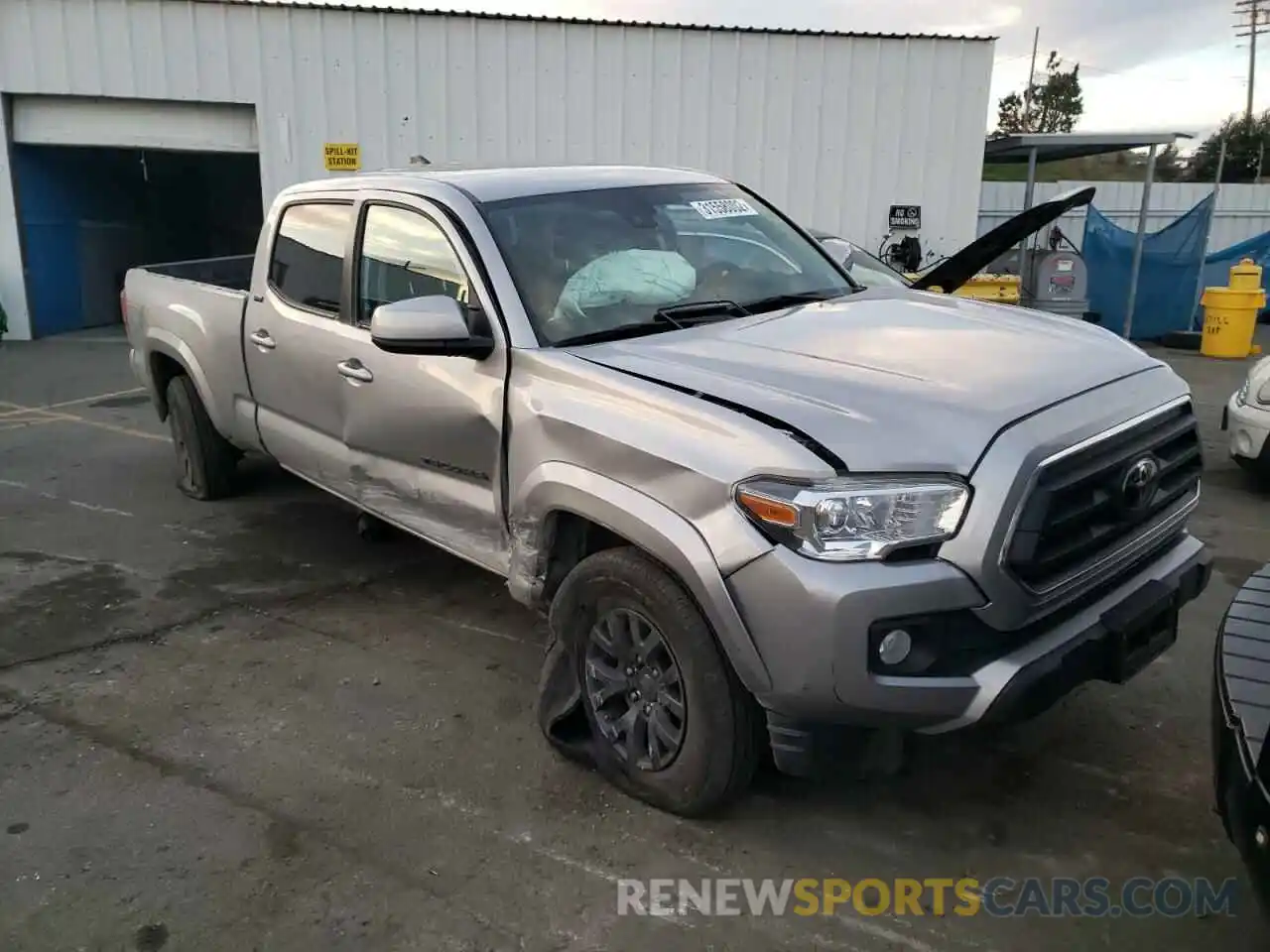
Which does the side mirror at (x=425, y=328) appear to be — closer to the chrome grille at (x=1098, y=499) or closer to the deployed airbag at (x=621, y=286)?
the deployed airbag at (x=621, y=286)

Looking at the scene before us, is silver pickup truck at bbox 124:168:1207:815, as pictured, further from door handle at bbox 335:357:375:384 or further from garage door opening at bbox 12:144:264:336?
garage door opening at bbox 12:144:264:336

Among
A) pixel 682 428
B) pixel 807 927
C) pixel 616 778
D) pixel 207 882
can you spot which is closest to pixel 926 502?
pixel 682 428

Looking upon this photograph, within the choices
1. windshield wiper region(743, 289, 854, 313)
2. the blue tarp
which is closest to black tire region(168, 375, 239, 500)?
windshield wiper region(743, 289, 854, 313)

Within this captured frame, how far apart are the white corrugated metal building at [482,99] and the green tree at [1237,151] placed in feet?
124

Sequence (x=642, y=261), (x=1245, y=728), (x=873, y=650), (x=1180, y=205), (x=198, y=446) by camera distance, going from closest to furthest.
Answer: (x=1245, y=728)
(x=873, y=650)
(x=642, y=261)
(x=198, y=446)
(x=1180, y=205)

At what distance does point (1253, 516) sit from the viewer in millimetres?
6180

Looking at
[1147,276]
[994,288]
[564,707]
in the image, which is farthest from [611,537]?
[1147,276]

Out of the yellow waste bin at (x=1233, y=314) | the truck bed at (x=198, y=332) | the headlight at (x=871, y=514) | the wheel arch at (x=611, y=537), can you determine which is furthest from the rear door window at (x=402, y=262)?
the yellow waste bin at (x=1233, y=314)

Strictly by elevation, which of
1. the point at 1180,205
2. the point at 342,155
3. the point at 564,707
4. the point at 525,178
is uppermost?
the point at 342,155

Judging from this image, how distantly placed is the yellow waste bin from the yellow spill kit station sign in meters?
10.8

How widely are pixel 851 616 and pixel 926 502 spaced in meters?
0.35

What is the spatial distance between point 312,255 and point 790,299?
2.29 m

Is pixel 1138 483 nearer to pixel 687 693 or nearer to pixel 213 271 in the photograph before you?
pixel 687 693

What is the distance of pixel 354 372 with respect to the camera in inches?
169
